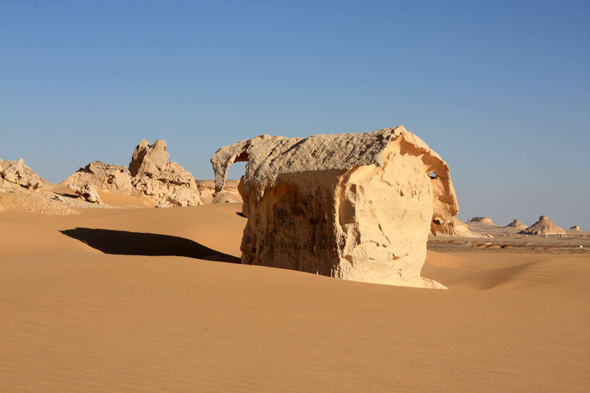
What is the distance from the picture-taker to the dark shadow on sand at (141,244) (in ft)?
42.0

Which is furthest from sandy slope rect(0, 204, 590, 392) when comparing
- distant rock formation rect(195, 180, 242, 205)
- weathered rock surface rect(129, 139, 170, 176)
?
distant rock formation rect(195, 180, 242, 205)

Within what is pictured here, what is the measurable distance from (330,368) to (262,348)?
25.3 inches

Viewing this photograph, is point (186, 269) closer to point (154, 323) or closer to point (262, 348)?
point (154, 323)

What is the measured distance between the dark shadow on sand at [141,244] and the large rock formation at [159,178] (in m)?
13.1

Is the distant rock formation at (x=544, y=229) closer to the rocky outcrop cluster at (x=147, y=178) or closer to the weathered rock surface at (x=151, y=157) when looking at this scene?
the rocky outcrop cluster at (x=147, y=178)

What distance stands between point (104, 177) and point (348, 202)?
906 inches

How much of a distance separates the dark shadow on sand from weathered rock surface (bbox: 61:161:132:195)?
13161mm

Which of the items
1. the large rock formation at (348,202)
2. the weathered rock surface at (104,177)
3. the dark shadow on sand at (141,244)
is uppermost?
the weathered rock surface at (104,177)

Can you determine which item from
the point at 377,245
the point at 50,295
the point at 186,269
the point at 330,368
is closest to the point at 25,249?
the point at 186,269

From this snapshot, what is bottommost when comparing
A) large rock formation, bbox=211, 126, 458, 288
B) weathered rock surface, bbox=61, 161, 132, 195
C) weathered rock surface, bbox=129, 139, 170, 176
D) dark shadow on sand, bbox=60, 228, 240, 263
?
dark shadow on sand, bbox=60, 228, 240, 263

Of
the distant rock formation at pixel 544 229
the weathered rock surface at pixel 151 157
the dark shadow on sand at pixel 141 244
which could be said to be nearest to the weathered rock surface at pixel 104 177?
the weathered rock surface at pixel 151 157

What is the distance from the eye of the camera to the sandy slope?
10.2 feet

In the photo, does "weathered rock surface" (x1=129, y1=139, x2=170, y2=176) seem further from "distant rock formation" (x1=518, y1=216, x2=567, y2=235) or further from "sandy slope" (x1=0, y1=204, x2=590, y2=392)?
"distant rock formation" (x1=518, y1=216, x2=567, y2=235)

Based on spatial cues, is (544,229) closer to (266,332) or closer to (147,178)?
(147,178)
